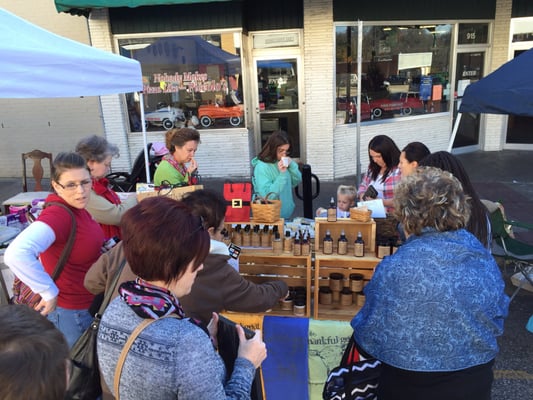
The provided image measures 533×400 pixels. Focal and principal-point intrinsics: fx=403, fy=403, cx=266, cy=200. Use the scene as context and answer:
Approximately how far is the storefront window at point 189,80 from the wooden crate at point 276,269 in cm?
583

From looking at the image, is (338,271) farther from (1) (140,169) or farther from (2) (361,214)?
(1) (140,169)

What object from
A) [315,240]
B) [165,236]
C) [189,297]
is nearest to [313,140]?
[315,240]

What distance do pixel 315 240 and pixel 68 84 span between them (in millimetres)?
2324

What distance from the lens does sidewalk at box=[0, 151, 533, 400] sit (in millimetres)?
3090

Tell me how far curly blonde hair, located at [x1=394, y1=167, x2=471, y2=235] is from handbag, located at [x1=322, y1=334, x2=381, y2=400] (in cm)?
66

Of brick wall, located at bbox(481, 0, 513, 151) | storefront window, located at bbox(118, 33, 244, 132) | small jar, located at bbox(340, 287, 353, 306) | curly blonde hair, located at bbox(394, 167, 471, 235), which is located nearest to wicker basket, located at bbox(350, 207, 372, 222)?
small jar, located at bbox(340, 287, 353, 306)

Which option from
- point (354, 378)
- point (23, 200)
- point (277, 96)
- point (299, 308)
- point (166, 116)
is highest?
point (277, 96)

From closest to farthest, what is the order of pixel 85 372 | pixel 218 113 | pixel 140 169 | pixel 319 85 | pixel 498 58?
pixel 85 372 → pixel 140 169 → pixel 319 85 → pixel 218 113 → pixel 498 58

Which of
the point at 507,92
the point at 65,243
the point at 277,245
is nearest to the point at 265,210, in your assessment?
the point at 277,245

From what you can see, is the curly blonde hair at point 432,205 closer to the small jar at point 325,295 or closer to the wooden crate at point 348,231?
the wooden crate at point 348,231

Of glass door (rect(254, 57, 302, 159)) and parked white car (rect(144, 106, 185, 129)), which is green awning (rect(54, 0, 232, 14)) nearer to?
glass door (rect(254, 57, 302, 159))

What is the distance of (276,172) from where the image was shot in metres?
4.09

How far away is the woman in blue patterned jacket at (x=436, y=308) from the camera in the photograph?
1.62 metres

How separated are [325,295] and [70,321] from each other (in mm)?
1697
